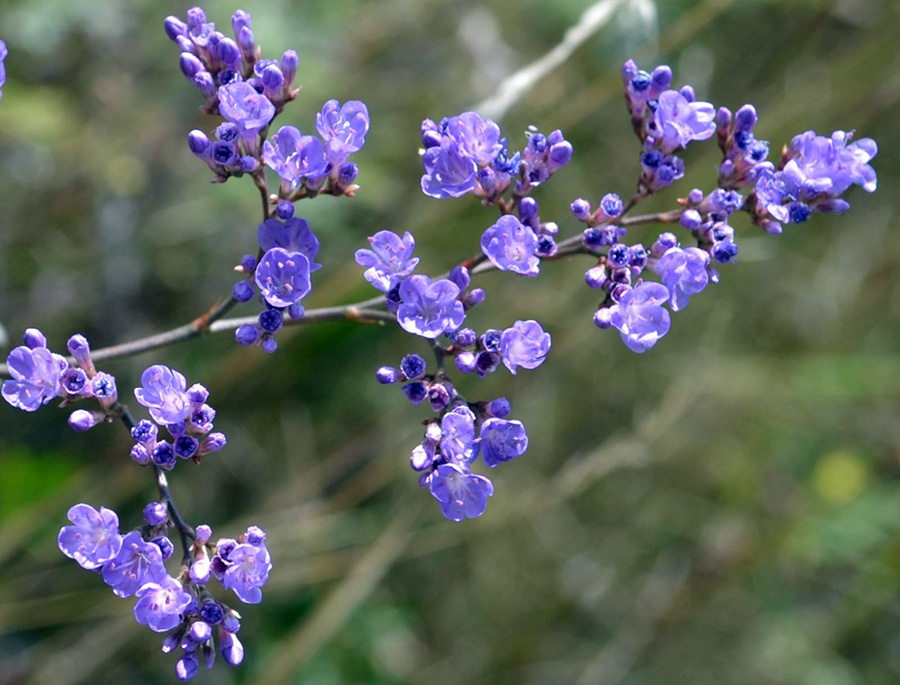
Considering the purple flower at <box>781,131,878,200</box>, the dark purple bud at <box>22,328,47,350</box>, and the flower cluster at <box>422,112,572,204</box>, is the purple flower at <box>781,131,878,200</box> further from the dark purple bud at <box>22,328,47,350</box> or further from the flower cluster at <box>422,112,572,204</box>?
the dark purple bud at <box>22,328,47,350</box>

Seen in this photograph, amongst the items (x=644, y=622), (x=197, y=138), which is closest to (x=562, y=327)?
(x=644, y=622)

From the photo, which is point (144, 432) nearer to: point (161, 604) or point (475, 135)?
point (161, 604)

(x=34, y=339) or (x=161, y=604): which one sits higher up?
(x=34, y=339)

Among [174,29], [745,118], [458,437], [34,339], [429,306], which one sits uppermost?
[745,118]

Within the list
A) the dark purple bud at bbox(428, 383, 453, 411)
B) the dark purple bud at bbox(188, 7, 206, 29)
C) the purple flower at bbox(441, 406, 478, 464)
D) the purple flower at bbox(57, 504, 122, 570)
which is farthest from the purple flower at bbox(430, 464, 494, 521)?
the dark purple bud at bbox(188, 7, 206, 29)

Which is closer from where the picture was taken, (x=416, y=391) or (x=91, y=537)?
Answer: (x=91, y=537)

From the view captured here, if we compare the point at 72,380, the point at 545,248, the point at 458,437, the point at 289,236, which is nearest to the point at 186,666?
the point at 72,380

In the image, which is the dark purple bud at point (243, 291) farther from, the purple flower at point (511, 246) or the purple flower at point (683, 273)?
the purple flower at point (683, 273)
